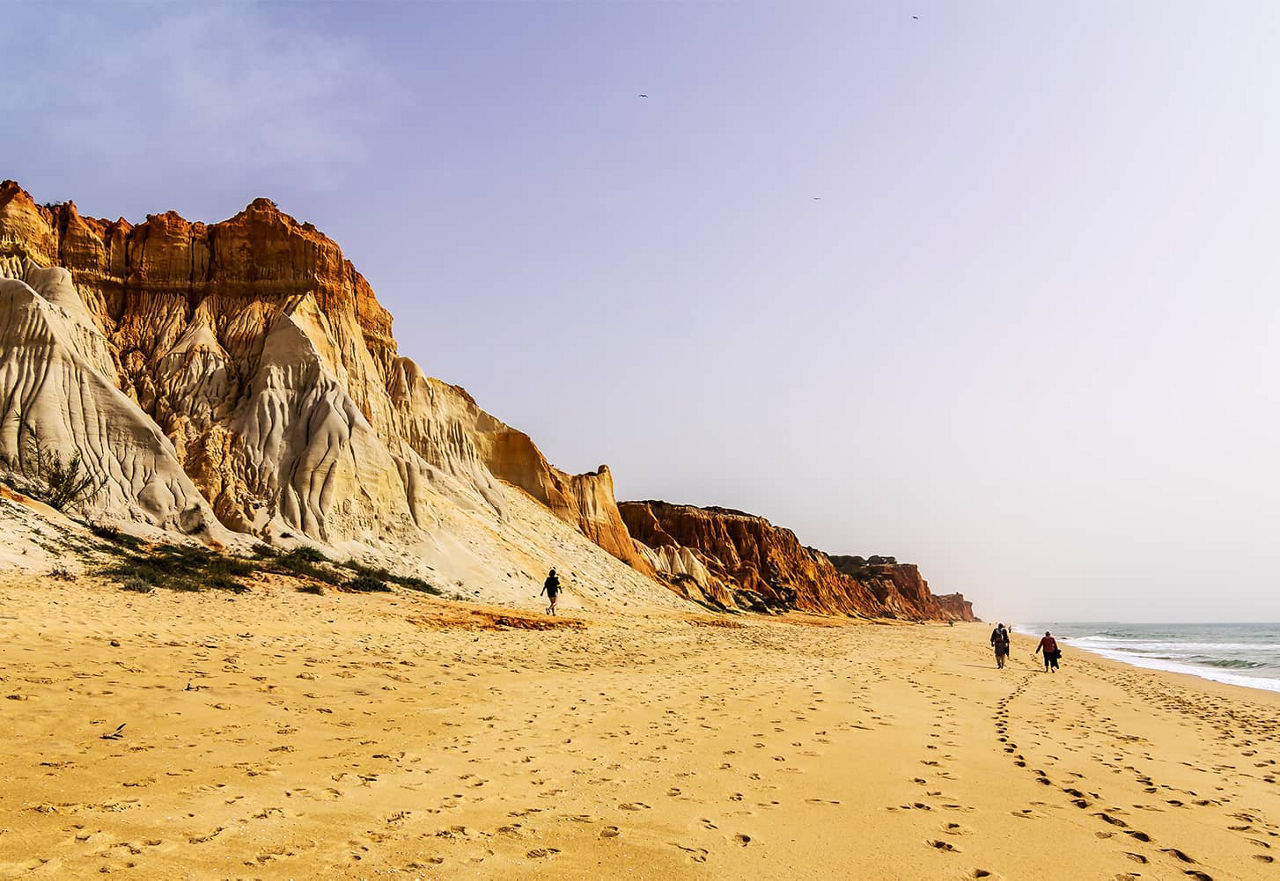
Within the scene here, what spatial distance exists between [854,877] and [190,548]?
794 inches

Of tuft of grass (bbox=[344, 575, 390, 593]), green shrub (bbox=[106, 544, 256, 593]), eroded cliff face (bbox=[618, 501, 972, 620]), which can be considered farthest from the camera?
eroded cliff face (bbox=[618, 501, 972, 620])

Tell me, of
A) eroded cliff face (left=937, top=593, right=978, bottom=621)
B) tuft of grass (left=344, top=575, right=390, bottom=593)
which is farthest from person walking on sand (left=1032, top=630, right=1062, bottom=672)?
eroded cliff face (left=937, top=593, right=978, bottom=621)

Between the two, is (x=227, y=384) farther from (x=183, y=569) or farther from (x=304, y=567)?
(x=183, y=569)

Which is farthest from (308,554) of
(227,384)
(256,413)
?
(227,384)

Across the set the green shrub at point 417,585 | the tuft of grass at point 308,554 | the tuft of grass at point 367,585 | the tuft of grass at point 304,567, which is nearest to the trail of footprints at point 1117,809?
the tuft of grass at point 367,585

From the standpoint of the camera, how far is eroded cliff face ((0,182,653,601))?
23.0m

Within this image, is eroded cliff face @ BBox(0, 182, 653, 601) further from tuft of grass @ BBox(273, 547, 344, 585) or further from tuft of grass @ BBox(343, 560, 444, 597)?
tuft of grass @ BBox(343, 560, 444, 597)

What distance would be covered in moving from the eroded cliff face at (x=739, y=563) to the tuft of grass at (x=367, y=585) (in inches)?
1110

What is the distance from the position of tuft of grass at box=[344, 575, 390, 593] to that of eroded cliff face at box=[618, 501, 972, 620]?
2819 cm

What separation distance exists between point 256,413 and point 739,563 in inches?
2193

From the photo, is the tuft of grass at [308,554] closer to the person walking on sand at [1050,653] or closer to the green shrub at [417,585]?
the green shrub at [417,585]

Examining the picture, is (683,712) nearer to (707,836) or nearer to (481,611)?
(707,836)

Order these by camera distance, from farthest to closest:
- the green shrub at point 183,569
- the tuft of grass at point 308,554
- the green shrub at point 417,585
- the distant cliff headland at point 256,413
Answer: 1. the green shrub at point 417,585
2. the distant cliff headland at point 256,413
3. the tuft of grass at point 308,554
4. the green shrub at point 183,569

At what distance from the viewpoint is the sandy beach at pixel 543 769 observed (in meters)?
4.15
